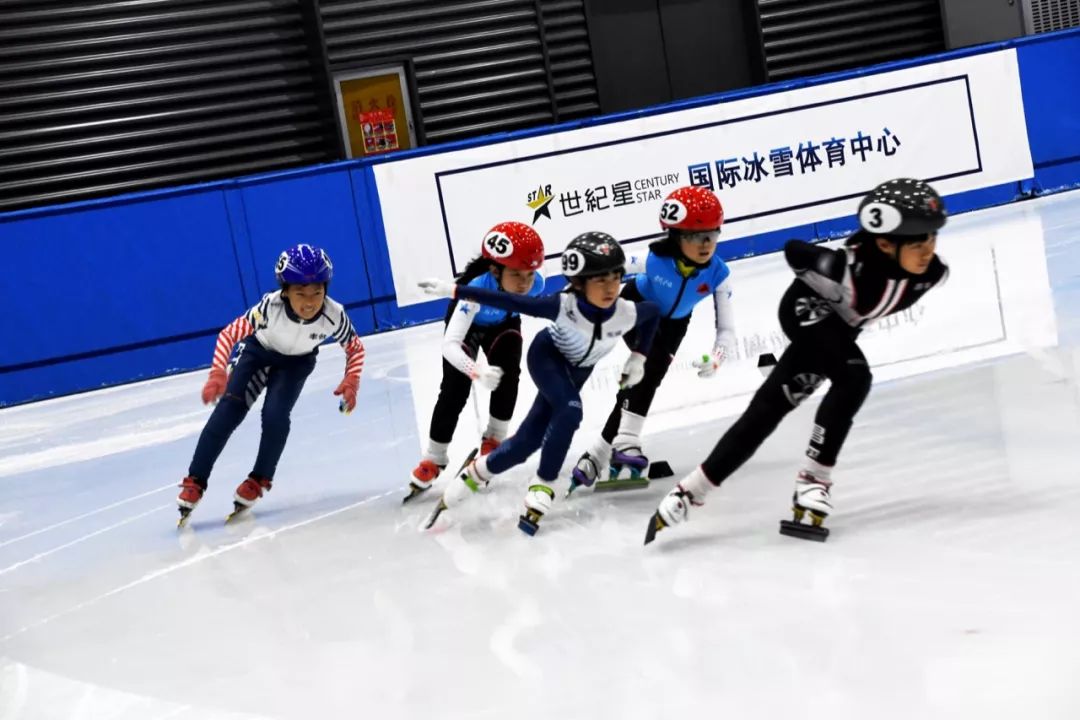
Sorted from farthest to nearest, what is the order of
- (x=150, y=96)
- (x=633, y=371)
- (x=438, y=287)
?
A: (x=150, y=96), (x=633, y=371), (x=438, y=287)

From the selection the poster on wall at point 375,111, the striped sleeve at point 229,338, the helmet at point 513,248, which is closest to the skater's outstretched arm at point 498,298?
the helmet at point 513,248

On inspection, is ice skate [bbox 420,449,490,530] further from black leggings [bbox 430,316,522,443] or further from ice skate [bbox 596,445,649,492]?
black leggings [bbox 430,316,522,443]

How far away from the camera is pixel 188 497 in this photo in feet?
18.1

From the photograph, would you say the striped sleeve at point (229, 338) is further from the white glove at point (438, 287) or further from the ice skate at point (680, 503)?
the ice skate at point (680, 503)

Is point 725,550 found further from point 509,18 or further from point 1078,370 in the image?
point 509,18

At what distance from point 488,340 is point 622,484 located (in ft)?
3.35

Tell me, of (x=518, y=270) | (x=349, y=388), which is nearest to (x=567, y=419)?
(x=518, y=270)

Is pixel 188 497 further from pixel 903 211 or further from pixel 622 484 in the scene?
pixel 903 211

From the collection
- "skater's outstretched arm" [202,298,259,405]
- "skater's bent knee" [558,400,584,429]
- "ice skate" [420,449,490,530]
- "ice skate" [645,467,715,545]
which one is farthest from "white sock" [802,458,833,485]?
"skater's outstretched arm" [202,298,259,405]

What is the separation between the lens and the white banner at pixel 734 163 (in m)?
11.9

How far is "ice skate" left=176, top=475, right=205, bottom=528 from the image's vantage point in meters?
5.52

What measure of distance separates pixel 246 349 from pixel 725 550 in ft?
9.02

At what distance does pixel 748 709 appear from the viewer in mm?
2641

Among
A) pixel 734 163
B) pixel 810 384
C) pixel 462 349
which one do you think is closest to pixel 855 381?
pixel 810 384
